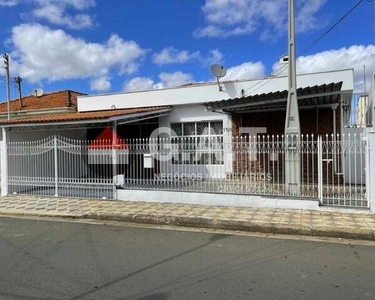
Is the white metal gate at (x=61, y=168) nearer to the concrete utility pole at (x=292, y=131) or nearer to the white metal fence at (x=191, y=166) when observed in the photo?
the white metal fence at (x=191, y=166)

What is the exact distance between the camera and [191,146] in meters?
9.70

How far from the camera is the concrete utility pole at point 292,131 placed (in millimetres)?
8898

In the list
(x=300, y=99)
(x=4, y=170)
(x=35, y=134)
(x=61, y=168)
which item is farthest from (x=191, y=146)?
(x=35, y=134)

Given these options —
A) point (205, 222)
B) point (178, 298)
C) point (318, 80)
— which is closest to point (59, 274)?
point (178, 298)

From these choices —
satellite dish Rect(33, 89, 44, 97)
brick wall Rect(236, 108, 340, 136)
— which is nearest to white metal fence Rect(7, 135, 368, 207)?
brick wall Rect(236, 108, 340, 136)

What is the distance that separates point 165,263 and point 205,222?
2.61 m

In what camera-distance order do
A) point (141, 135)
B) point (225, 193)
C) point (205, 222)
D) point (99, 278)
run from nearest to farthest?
point (99, 278), point (205, 222), point (225, 193), point (141, 135)

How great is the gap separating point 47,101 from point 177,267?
20.4 metres

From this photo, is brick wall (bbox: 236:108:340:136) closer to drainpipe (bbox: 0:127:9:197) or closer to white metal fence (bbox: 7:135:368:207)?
white metal fence (bbox: 7:135:368:207)

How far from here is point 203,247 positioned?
6.12 meters

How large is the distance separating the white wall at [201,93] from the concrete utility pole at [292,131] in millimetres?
3935

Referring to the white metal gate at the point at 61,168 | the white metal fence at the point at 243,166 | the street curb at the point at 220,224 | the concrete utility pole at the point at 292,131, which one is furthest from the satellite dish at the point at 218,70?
the street curb at the point at 220,224

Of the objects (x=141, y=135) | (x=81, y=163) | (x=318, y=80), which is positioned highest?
(x=318, y=80)

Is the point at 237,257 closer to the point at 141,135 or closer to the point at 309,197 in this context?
the point at 309,197
